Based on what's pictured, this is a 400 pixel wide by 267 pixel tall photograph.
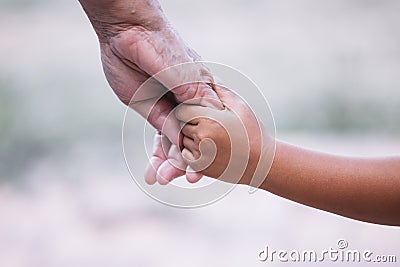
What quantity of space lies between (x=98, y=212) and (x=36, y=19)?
2.47ft


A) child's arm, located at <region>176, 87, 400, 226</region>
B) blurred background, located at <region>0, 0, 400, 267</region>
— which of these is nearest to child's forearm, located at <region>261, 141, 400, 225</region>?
child's arm, located at <region>176, 87, 400, 226</region>

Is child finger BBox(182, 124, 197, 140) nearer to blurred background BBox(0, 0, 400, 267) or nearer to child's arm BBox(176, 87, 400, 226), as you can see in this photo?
child's arm BBox(176, 87, 400, 226)

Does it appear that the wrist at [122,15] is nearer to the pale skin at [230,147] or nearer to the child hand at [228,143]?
the pale skin at [230,147]

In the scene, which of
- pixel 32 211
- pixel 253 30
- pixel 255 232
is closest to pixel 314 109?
pixel 253 30

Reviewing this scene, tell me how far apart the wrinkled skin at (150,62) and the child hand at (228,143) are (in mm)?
20

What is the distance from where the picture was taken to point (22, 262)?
5.18 feet

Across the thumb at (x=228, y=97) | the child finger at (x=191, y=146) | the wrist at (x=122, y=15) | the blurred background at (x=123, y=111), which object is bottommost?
the blurred background at (x=123, y=111)

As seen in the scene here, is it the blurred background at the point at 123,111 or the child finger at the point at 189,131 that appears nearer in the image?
the child finger at the point at 189,131

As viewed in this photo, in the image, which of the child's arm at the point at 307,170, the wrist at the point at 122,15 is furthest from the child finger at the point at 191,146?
the wrist at the point at 122,15

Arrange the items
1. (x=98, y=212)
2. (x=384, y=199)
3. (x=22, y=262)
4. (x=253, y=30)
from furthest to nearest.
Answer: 1. (x=253, y=30)
2. (x=98, y=212)
3. (x=22, y=262)
4. (x=384, y=199)

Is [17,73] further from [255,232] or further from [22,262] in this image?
[255,232]

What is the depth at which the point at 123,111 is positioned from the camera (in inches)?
78.0

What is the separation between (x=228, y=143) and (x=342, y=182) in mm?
146

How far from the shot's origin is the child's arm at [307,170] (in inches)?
31.1
